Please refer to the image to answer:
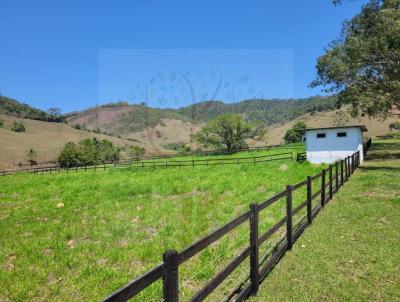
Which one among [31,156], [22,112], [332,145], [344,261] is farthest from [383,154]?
[22,112]

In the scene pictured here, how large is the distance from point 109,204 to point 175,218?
13.0 ft

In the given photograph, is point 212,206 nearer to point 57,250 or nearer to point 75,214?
point 75,214

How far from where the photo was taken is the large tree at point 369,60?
2258 centimetres

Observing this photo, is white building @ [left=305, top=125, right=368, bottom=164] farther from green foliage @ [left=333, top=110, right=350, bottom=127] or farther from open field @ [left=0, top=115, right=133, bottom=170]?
open field @ [left=0, top=115, right=133, bottom=170]

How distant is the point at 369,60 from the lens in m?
25.2

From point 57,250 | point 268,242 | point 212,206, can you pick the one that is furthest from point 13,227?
point 268,242

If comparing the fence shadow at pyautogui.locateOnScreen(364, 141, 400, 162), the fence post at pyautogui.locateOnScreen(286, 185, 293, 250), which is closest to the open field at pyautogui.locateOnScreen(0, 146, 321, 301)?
the fence post at pyautogui.locateOnScreen(286, 185, 293, 250)

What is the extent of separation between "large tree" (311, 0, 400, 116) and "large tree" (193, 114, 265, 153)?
110 feet

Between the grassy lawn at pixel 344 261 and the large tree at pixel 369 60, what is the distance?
1605cm

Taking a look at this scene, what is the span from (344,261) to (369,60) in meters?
23.5

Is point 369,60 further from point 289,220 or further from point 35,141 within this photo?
point 35,141

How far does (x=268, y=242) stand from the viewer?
739 centimetres

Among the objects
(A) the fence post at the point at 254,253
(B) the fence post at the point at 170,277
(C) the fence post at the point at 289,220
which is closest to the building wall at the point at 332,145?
(C) the fence post at the point at 289,220

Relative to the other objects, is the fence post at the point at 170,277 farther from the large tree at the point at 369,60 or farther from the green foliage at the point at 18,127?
the green foliage at the point at 18,127
